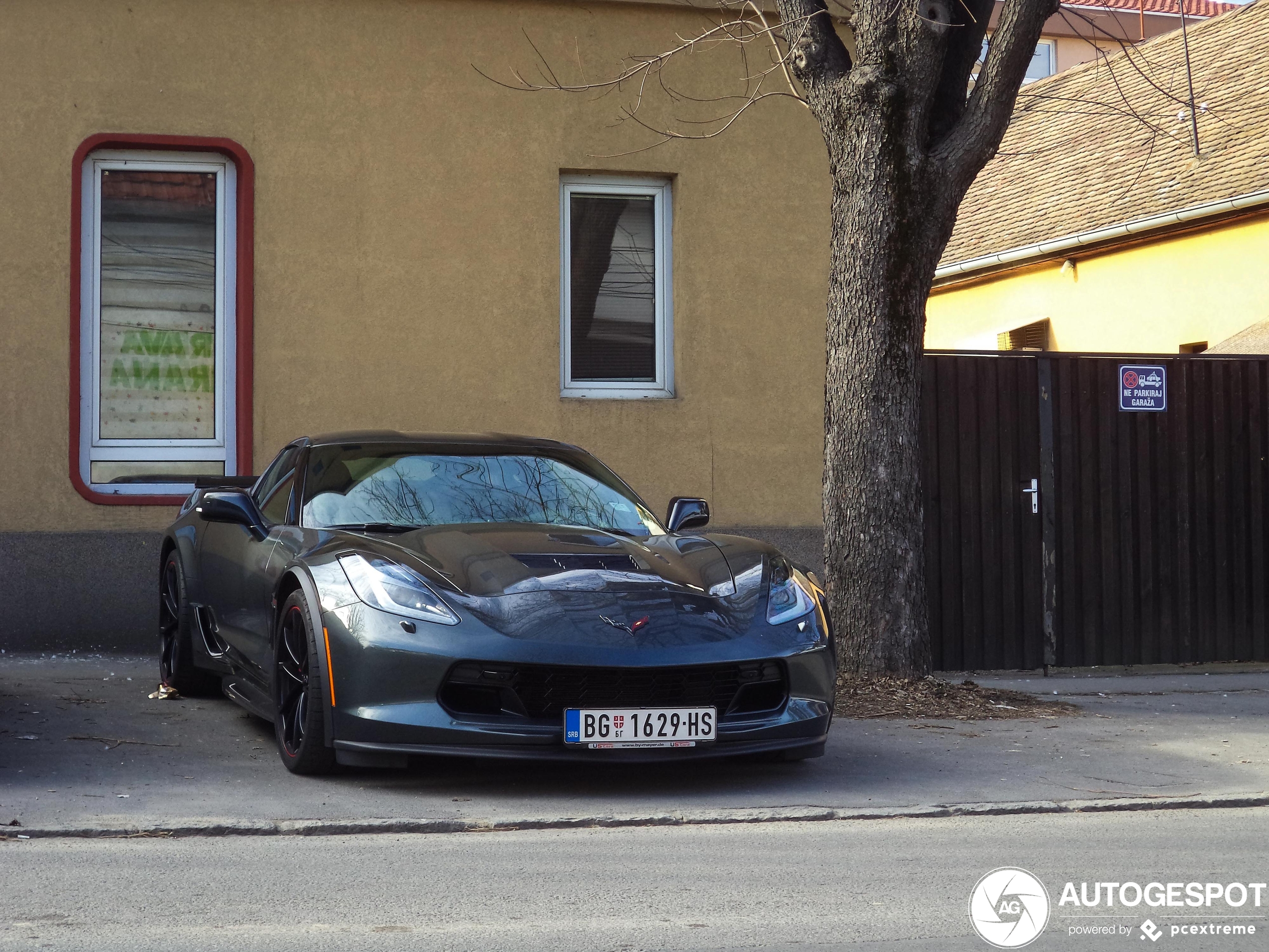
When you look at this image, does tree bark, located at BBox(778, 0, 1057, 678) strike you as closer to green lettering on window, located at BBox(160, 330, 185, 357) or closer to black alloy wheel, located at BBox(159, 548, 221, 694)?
black alloy wheel, located at BBox(159, 548, 221, 694)

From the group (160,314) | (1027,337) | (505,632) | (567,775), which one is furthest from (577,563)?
(1027,337)

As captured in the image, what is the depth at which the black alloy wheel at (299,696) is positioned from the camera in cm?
571

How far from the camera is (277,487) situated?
23.8 feet

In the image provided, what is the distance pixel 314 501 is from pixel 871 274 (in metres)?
3.51

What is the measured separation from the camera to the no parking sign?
10.7 metres

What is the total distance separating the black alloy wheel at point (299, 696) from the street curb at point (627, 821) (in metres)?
0.61

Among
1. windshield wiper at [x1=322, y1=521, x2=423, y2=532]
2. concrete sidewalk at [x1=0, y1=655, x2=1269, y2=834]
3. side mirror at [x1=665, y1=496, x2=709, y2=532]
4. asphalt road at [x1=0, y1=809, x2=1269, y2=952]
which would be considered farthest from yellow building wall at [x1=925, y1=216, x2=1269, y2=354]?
asphalt road at [x1=0, y1=809, x2=1269, y2=952]

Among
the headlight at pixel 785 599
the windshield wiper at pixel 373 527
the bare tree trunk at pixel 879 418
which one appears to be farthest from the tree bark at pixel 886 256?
the windshield wiper at pixel 373 527

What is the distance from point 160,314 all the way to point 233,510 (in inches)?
183

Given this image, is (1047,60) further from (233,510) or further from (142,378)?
Result: (233,510)

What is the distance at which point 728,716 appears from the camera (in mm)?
5707

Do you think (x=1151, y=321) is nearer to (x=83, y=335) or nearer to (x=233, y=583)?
(x=83, y=335)

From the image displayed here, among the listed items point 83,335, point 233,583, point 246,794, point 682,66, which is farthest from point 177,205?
point 246,794

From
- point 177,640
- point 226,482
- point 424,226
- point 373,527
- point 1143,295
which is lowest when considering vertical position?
point 177,640
